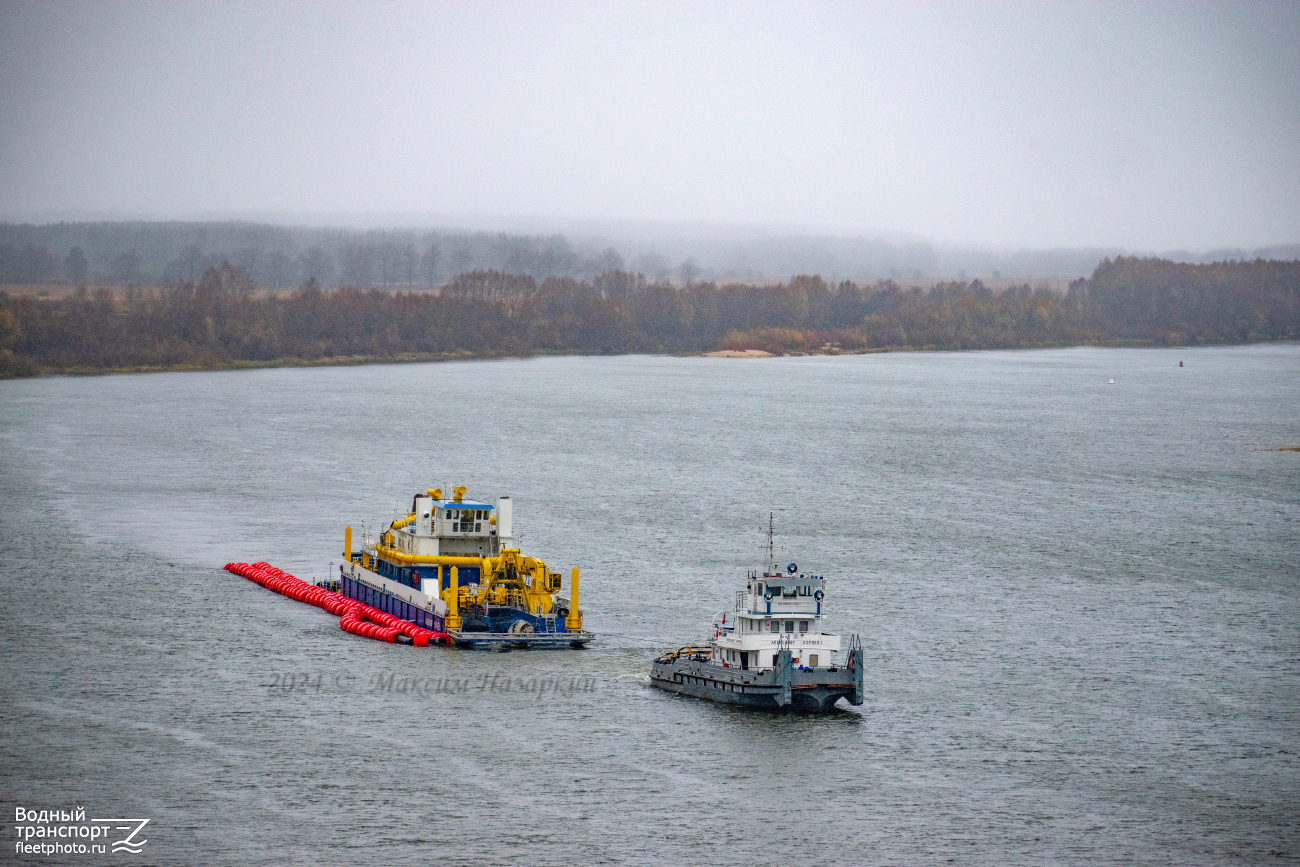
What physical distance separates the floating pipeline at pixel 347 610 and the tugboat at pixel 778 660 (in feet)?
36.6

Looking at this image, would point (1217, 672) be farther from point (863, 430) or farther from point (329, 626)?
point (863, 430)

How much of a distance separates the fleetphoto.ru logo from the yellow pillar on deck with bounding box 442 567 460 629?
1789 cm

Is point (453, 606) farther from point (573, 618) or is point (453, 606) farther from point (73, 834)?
point (73, 834)

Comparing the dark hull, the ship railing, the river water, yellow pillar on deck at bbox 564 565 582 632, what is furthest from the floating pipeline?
the dark hull

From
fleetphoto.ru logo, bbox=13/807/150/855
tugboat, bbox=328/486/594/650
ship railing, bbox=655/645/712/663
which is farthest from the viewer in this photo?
tugboat, bbox=328/486/594/650

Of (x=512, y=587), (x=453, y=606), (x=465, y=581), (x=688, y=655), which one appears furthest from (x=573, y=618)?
(x=688, y=655)

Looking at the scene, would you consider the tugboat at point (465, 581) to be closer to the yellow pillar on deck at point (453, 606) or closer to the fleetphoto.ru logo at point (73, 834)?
the yellow pillar on deck at point (453, 606)

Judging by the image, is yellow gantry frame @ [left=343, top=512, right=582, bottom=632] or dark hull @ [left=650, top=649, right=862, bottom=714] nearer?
dark hull @ [left=650, top=649, right=862, bottom=714]

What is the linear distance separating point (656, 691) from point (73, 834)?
713 inches

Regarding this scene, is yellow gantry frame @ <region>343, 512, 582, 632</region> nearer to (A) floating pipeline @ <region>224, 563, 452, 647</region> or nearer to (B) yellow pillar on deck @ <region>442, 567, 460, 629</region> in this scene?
(B) yellow pillar on deck @ <region>442, 567, 460, 629</region>

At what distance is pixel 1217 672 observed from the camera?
53.4 meters

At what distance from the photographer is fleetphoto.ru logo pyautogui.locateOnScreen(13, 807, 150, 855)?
36.7 m

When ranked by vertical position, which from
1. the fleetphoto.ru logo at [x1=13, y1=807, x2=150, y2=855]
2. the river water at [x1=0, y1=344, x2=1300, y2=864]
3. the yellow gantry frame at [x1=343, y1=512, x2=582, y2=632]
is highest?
the yellow gantry frame at [x1=343, y1=512, x2=582, y2=632]

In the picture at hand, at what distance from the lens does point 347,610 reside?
59.9 metres
